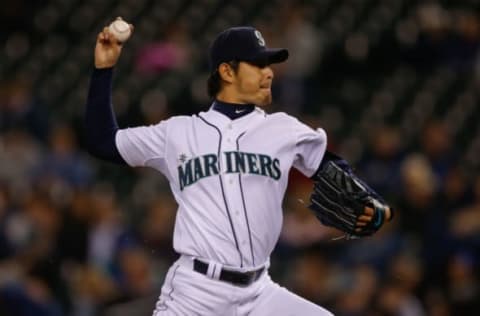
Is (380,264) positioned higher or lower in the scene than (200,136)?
lower

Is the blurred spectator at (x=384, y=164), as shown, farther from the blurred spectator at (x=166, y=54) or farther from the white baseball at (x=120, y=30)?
the white baseball at (x=120, y=30)

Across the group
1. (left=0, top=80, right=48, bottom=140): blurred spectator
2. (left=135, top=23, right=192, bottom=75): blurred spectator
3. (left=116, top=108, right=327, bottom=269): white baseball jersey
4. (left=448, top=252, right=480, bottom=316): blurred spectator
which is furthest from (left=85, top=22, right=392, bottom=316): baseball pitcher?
(left=135, top=23, right=192, bottom=75): blurred spectator

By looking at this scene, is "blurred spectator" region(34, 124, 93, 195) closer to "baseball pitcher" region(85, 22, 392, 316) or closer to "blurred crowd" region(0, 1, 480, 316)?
"blurred crowd" region(0, 1, 480, 316)

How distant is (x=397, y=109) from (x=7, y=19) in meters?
4.57

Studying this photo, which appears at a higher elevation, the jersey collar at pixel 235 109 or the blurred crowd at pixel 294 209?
the jersey collar at pixel 235 109

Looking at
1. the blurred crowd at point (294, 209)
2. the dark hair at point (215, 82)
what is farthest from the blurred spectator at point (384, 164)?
the dark hair at point (215, 82)

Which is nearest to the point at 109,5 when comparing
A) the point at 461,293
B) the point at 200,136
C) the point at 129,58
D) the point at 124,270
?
the point at 129,58

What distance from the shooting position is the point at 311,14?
13195mm

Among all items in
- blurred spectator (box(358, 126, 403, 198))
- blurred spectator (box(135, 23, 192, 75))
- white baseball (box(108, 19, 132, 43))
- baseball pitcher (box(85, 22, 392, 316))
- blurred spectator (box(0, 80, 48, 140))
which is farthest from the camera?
blurred spectator (box(135, 23, 192, 75))

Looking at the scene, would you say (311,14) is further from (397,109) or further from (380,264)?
(380,264)

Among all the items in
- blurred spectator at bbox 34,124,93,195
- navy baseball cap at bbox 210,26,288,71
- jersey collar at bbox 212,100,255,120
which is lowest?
blurred spectator at bbox 34,124,93,195

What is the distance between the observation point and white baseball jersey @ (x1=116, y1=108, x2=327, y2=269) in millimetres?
5555

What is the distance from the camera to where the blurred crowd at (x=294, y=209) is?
9.40 meters

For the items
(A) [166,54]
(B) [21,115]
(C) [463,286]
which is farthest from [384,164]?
(B) [21,115]
